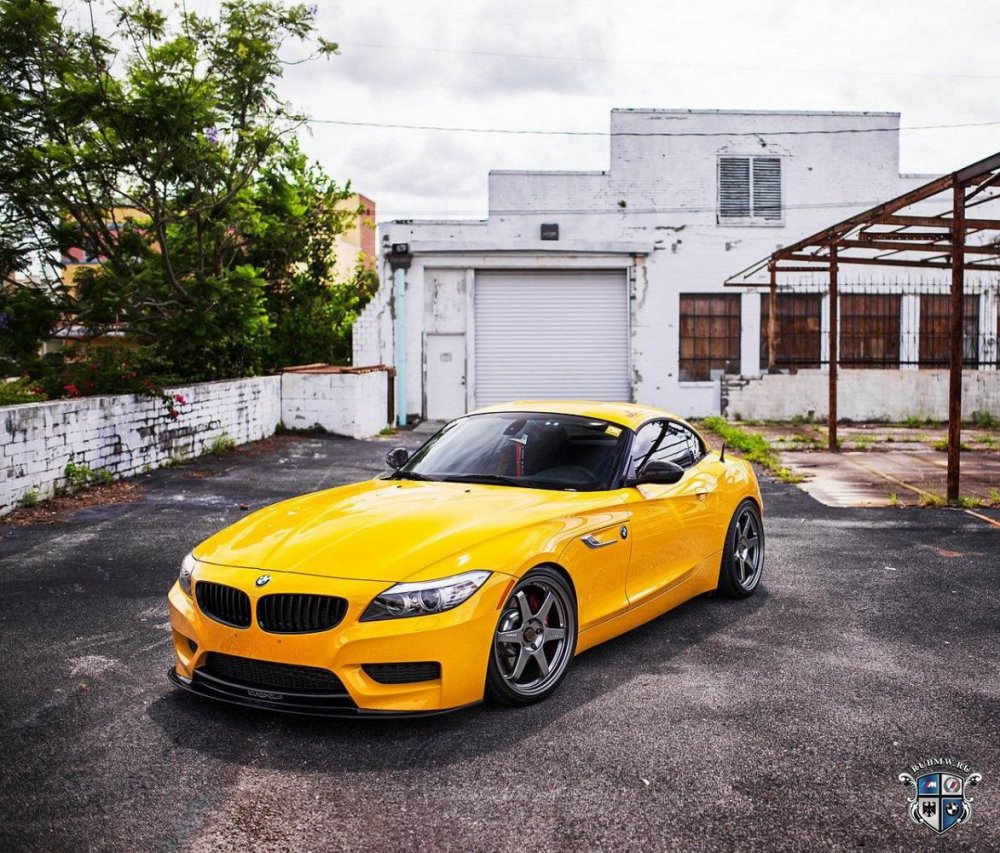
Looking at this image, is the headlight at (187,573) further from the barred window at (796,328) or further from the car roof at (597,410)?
the barred window at (796,328)

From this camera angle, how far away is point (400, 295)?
23.4 meters

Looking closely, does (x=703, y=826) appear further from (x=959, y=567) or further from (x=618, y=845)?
(x=959, y=567)

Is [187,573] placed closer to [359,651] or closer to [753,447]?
[359,651]

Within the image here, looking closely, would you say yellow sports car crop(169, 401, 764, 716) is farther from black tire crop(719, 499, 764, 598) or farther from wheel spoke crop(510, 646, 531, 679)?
black tire crop(719, 499, 764, 598)

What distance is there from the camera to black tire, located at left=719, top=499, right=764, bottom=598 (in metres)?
6.64

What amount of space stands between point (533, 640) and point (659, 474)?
133cm

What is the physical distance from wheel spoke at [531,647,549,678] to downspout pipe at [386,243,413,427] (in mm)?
18618

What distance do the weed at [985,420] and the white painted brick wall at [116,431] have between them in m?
14.9

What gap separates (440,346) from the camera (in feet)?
77.8

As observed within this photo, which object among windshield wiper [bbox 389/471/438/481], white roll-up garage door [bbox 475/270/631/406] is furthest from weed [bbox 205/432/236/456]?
windshield wiper [bbox 389/471/438/481]

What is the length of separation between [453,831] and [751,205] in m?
22.6

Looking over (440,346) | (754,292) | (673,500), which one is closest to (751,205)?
(754,292)

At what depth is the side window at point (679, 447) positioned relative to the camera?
250 inches

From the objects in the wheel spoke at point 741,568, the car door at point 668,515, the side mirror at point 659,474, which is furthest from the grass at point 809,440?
the side mirror at point 659,474
